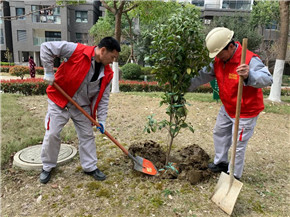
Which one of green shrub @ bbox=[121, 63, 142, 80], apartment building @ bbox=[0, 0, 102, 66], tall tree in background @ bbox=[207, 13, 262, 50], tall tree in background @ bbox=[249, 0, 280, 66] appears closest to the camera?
green shrub @ bbox=[121, 63, 142, 80]

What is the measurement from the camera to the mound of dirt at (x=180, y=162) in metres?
2.83

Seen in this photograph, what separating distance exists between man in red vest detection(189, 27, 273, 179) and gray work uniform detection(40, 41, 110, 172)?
1.30 metres

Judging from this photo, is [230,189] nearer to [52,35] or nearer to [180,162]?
[180,162]

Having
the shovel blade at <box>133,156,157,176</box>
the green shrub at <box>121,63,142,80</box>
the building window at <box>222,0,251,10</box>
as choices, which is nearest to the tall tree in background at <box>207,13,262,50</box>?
the green shrub at <box>121,63,142,80</box>

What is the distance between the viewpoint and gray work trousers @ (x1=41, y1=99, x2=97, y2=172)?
2.61 metres

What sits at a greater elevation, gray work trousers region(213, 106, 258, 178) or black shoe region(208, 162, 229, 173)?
gray work trousers region(213, 106, 258, 178)

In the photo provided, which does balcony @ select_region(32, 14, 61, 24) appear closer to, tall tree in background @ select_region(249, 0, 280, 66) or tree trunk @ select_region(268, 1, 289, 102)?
tall tree in background @ select_region(249, 0, 280, 66)

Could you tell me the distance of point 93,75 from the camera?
2.71m

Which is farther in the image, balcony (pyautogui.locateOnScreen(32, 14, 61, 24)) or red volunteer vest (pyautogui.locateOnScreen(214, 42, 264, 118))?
balcony (pyautogui.locateOnScreen(32, 14, 61, 24))

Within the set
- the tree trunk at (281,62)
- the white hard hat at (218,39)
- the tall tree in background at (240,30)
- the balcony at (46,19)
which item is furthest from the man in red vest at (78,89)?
the balcony at (46,19)

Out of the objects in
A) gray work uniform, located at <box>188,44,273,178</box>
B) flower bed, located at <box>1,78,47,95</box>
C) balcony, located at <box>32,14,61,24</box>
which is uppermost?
balcony, located at <box>32,14,61,24</box>

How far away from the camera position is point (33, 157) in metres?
3.17

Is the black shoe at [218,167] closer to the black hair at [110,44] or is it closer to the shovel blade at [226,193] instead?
the shovel blade at [226,193]

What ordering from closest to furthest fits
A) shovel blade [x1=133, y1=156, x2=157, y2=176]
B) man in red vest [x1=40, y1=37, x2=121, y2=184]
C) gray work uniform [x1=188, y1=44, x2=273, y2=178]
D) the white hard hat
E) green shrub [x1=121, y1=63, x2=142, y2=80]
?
1. gray work uniform [x1=188, y1=44, x2=273, y2=178]
2. the white hard hat
3. man in red vest [x1=40, y1=37, x2=121, y2=184]
4. shovel blade [x1=133, y1=156, x2=157, y2=176]
5. green shrub [x1=121, y1=63, x2=142, y2=80]
